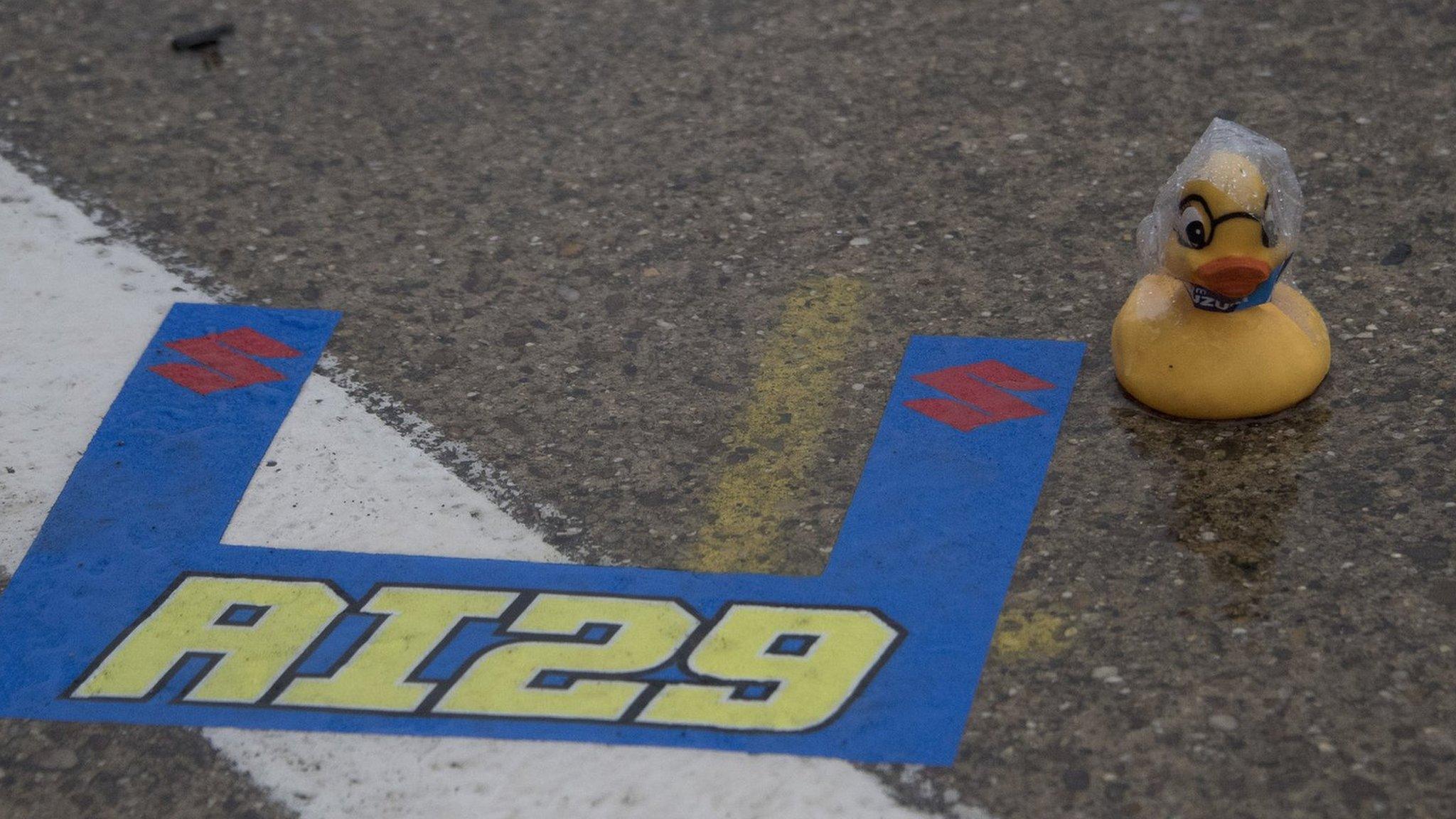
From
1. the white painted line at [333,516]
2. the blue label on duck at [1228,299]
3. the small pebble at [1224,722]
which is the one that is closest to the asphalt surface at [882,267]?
the small pebble at [1224,722]

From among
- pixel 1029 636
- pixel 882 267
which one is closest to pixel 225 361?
pixel 882 267

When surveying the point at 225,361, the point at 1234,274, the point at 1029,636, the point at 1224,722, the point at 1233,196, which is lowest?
the point at 1224,722

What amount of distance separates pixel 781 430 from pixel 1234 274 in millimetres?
1082

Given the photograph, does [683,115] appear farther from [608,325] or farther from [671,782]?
[671,782]

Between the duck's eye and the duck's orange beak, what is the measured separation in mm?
51

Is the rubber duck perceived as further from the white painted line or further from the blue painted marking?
the white painted line

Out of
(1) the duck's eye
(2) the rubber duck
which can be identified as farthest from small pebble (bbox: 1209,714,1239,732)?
(1) the duck's eye

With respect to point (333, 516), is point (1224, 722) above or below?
below

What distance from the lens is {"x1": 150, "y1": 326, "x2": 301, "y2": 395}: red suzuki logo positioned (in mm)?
4227

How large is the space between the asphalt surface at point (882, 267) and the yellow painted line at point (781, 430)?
32mm

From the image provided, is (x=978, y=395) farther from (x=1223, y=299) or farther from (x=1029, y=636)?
(x=1029, y=636)

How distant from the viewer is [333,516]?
3.77 metres

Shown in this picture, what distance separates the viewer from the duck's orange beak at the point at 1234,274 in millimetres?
3465

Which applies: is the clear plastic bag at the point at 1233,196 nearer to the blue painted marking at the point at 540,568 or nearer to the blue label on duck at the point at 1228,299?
the blue label on duck at the point at 1228,299
